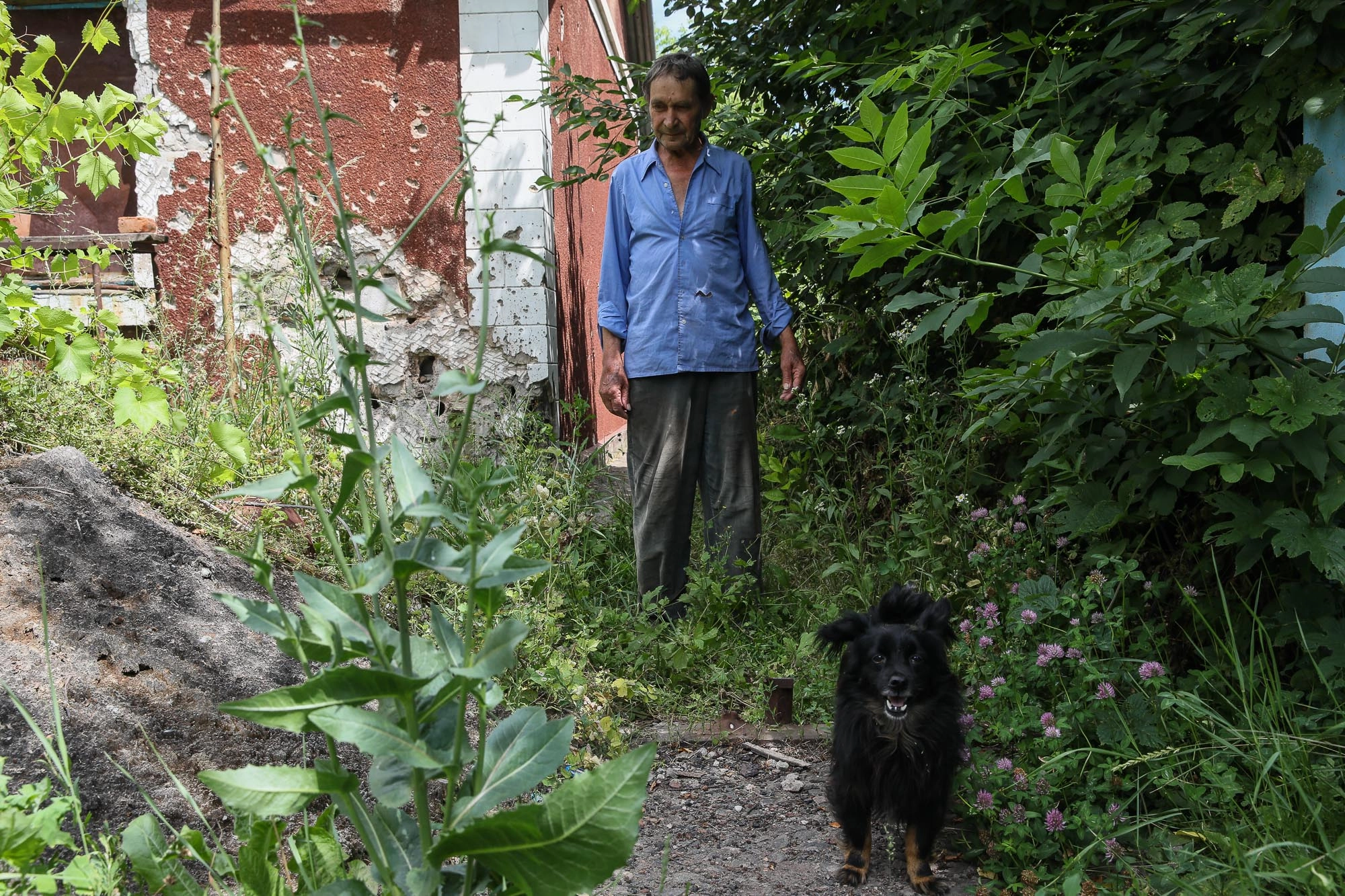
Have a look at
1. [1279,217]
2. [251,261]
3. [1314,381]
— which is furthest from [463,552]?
[251,261]

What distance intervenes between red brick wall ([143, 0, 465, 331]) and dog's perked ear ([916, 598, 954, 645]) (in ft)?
11.7

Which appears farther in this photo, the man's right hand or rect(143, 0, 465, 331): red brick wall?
rect(143, 0, 465, 331): red brick wall

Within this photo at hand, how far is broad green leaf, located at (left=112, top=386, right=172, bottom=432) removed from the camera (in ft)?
9.57

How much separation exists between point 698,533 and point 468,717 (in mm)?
1922

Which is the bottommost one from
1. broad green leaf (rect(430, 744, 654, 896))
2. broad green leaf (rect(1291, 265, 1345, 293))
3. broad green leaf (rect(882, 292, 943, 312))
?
broad green leaf (rect(430, 744, 654, 896))

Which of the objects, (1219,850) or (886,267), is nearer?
(1219,850)

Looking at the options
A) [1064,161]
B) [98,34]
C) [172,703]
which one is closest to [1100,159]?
[1064,161]

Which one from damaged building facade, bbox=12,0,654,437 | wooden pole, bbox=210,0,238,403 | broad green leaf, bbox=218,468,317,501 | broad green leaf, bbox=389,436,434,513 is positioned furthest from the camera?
damaged building facade, bbox=12,0,654,437

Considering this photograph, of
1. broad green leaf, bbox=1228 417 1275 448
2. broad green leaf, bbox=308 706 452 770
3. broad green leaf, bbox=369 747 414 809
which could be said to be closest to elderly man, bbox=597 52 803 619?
broad green leaf, bbox=1228 417 1275 448

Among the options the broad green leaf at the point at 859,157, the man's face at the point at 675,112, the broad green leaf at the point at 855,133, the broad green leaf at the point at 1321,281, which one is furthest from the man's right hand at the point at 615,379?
the broad green leaf at the point at 1321,281

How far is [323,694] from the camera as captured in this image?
1204 mm

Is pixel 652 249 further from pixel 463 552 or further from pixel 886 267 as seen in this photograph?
pixel 463 552

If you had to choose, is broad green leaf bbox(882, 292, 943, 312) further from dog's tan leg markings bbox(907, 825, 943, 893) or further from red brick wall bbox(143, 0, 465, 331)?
red brick wall bbox(143, 0, 465, 331)

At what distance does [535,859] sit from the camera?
4.05 feet
